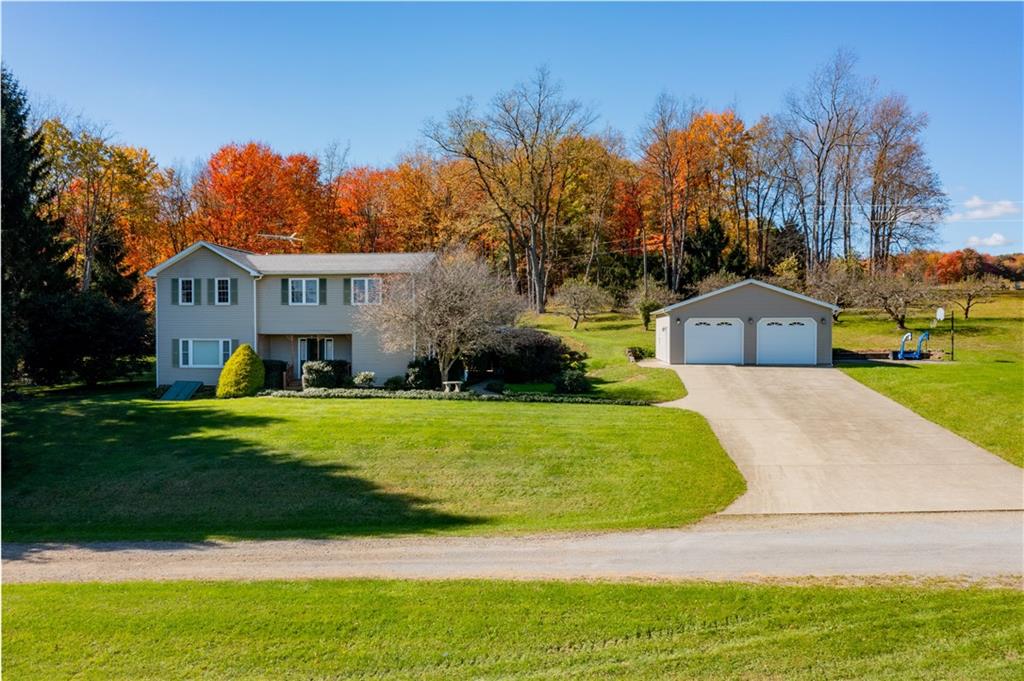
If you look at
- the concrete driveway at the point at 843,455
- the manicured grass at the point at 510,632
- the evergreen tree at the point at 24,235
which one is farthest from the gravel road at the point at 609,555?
the evergreen tree at the point at 24,235

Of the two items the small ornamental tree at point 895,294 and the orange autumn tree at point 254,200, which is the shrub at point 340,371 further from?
the small ornamental tree at point 895,294

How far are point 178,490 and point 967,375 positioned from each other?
2612 cm

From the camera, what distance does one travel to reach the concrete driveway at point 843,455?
13.5 meters

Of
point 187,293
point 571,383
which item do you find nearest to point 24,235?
point 187,293

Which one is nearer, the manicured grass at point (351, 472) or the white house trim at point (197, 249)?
the manicured grass at point (351, 472)

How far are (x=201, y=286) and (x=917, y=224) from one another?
46937 mm

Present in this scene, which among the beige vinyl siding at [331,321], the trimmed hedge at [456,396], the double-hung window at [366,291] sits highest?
the double-hung window at [366,291]

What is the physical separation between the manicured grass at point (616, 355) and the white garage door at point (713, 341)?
2.89 meters

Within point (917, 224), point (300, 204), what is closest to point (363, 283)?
point (300, 204)

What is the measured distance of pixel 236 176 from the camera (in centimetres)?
4262

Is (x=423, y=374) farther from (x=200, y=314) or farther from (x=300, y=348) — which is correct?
(x=200, y=314)

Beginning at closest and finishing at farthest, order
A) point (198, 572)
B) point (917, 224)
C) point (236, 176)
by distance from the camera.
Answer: point (198, 572) → point (236, 176) → point (917, 224)

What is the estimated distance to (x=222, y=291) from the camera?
28.9 metres

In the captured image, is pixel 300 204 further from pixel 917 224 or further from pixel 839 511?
pixel 917 224
